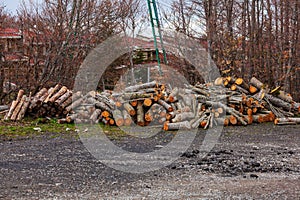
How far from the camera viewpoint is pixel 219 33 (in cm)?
1448

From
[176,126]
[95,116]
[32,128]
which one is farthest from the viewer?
[95,116]

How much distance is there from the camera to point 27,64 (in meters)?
13.1

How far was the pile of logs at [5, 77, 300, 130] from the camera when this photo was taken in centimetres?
1016

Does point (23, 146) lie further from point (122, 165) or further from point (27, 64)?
point (27, 64)

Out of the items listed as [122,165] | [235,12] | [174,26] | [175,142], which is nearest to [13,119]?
[175,142]

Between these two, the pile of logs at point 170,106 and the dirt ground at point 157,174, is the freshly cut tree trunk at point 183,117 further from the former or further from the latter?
the dirt ground at point 157,174

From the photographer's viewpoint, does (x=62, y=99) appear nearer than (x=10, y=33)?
Yes

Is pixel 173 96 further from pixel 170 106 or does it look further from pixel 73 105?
pixel 73 105

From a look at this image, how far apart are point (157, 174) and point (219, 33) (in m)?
10.2

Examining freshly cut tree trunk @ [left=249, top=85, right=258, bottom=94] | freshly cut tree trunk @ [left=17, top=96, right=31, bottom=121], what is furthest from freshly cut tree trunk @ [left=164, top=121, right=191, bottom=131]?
freshly cut tree trunk @ [left=17, top=96, right=31, bottom=121]

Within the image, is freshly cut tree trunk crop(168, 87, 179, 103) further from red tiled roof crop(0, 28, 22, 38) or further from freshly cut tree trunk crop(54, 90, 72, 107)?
red tiled roof crop(0, 28, 22, 38)

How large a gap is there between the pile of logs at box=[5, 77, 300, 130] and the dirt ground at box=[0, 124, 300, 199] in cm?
253

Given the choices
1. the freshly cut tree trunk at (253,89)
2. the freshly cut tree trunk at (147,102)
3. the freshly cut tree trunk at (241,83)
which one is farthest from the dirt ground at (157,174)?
the freshly cut tree trunk at (253,89)

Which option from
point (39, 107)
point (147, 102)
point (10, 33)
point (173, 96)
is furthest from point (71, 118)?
point (10, 33)
